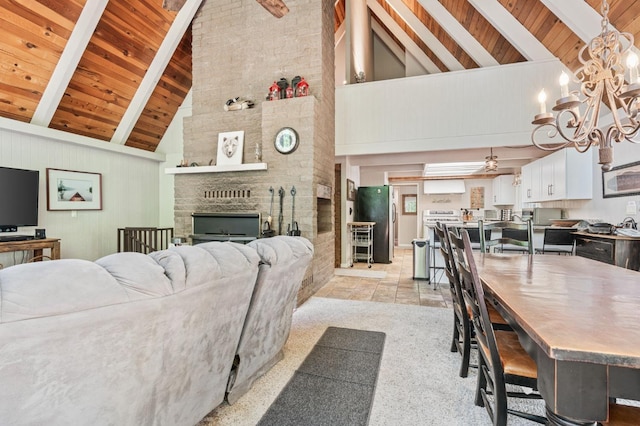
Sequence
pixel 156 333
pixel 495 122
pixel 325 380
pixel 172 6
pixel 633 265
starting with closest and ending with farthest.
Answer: pixel 156 333
pixel 325 380
pixel 172 6
pixel 633 265
pixel 495 122

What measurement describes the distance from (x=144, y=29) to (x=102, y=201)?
3161 millimetres

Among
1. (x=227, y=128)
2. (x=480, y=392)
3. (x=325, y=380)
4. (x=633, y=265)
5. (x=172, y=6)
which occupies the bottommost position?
(x=325, y=380)

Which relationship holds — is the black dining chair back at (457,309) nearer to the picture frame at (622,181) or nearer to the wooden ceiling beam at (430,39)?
the picture frame at (622,181)

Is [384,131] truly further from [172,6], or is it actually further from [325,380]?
[325,380]

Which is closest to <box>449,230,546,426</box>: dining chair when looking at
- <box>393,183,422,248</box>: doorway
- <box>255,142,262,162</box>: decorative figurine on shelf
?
<box>255,142,262,162</box>: decorative figurine on shelf

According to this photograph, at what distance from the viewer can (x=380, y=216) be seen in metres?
7.05

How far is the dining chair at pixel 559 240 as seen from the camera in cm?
412

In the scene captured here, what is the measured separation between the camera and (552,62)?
14.5 feet

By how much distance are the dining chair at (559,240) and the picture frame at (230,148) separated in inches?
175

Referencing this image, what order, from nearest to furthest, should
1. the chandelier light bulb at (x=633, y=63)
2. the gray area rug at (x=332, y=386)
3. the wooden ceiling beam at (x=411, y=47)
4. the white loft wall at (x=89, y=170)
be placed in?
1. the gray area rug at (x=332, y=386)
2. the chandelier light bulb at (x=633, y=63)
3. the white loft wall at (x=89, y=170)
4. the wooden ceiling beam at (x=411, y=47)

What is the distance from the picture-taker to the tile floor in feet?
13.2

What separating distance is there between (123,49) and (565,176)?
725cm

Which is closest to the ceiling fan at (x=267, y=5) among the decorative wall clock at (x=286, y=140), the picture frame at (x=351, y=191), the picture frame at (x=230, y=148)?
the decorative wall clock at (x=286, y=140)

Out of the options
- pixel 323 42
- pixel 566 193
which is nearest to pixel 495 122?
pixel 566 193
